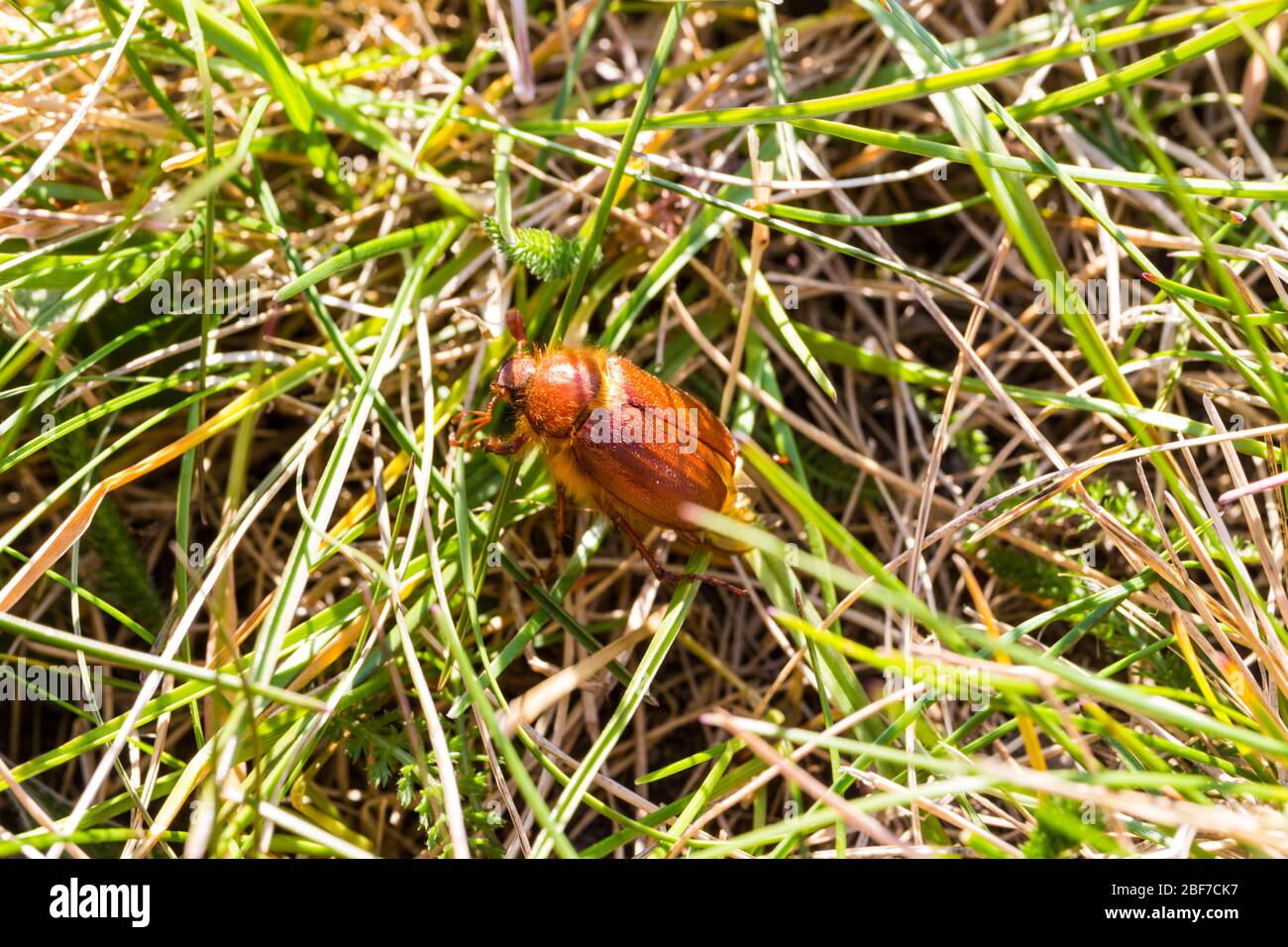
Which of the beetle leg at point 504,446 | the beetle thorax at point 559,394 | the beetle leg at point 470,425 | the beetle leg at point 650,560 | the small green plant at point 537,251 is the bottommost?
the beetle leg at point 650,560

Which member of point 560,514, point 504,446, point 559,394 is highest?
point 559,394

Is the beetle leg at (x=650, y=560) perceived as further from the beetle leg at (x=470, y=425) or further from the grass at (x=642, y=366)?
the beetle leg at (x=470, y=425)

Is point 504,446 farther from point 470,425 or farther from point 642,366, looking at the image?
point 642,366

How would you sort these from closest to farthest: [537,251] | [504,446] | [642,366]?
[537,251] < [504,446] < [642,366]

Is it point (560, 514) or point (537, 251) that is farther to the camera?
point (560, 514)

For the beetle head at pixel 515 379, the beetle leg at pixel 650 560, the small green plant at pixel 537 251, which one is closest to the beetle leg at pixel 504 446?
the beetle head at pixel 515 379

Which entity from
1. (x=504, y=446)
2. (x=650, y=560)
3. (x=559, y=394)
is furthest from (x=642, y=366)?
(x=650, y=560)

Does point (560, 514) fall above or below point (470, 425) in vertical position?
below
